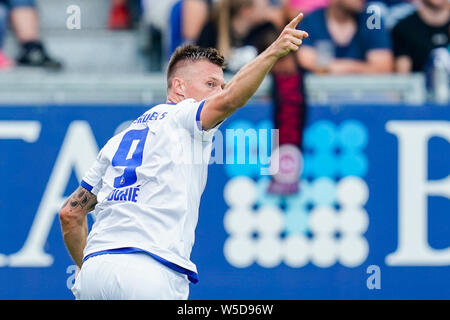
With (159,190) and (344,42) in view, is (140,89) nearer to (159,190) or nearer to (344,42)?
(344,42)

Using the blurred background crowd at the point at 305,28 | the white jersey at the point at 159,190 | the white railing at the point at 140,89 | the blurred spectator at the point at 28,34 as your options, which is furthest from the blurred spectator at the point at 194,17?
the white jersey at the point at 159,190

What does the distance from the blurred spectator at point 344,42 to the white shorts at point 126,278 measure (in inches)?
172

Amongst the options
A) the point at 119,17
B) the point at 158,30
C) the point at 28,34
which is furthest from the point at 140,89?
the point at 119,17

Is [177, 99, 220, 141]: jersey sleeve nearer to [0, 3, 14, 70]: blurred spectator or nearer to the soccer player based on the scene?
the soccer player

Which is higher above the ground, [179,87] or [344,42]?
[344,42]

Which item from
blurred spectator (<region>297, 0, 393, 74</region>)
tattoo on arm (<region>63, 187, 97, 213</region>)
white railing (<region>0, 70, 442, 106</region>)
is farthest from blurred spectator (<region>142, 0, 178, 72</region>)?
tattoo on arm (<region>63, 187, 97, 213</region>)

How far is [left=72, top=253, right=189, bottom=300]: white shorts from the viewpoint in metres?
5.34

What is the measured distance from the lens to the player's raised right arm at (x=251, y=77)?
16.9 feet

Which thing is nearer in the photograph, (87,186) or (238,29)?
(87,186)

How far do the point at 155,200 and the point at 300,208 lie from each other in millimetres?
3755

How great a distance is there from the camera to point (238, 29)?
9453 mm

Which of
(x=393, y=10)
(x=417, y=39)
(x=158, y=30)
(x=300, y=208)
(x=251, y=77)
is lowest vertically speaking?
(x=300, y=208)

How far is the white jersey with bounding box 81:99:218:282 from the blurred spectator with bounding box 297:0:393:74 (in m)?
4.08

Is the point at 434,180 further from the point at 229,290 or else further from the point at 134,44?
the point at 134,44
